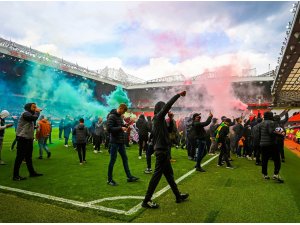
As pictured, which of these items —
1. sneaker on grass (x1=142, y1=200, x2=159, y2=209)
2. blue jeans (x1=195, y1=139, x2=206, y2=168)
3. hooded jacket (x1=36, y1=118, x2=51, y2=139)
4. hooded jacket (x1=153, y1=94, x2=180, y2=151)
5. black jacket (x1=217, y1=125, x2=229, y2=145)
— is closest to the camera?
sneaker on grass (x1=142, y1=200, x2=159, y2=209)

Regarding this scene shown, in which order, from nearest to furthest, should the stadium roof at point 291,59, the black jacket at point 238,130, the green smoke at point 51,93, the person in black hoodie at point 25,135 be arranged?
the person in black hoodie at point 25,135, the black jacket at point 238,130, the stadium roof at point 291,59, the green smoke at point 51,93

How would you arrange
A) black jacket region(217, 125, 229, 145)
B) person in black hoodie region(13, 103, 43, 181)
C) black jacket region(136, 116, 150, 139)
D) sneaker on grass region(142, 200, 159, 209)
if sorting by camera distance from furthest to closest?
black jacket region(136, 116, 150, 139)
black jacket region(217, 125, 229, 145)
person in black hoodie region(13, 103, 43, 181)
sneaker on grass region(142, 200, 159, 209)

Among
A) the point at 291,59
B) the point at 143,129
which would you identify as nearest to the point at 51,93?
the point at 143,129

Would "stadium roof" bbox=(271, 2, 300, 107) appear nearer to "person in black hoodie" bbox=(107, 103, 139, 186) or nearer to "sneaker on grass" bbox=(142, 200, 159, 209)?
"person in black hoodie" bbox=(107, 103, 139, 186)

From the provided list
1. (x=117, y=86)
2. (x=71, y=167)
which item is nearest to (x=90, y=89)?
(x=117, y=86)

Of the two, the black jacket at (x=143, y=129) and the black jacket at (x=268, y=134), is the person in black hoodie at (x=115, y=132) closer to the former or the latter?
the black jacket at (x=268, y=134)

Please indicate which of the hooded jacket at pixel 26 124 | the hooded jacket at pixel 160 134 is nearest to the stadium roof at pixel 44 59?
the hooded jacket at pixel 26 124

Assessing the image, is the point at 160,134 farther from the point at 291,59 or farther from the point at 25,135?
the point at 291,59

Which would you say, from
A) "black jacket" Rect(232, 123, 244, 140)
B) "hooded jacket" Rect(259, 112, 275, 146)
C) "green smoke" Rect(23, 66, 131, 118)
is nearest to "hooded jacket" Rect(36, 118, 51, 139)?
"hooded jacket" Rect(259, 112, 275, 146)

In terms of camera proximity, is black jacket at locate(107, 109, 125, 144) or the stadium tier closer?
black jacket at locate(107, 109, 125, 144)

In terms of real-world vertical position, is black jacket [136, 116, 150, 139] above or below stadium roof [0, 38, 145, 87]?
below

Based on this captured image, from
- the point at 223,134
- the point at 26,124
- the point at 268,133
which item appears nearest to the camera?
the point at 26,124

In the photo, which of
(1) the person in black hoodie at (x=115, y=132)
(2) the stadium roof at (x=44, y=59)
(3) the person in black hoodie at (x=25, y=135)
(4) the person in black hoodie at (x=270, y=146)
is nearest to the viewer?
(1) the person in black hoodie at (x=115, y=132)

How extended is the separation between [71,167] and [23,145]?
2139mm
